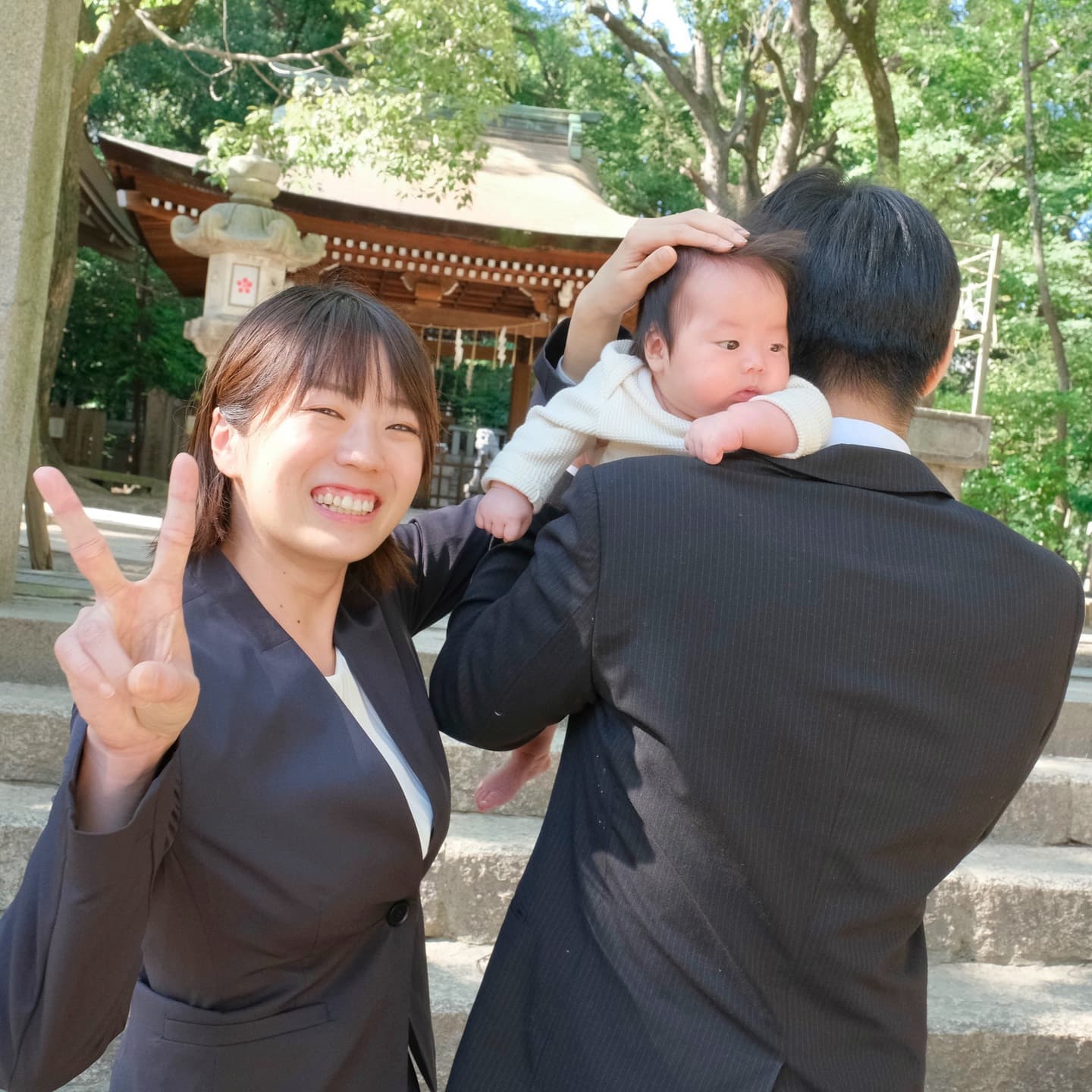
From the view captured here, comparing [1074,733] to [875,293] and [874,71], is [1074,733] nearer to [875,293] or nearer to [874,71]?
[875,293]

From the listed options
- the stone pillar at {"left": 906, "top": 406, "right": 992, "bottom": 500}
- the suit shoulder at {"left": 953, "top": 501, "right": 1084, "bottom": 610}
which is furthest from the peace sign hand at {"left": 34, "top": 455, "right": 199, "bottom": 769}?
the stone pillar at {"left": 906, "top": 406, "right": 992, "bottom": 500}

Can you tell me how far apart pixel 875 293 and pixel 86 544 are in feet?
2.79

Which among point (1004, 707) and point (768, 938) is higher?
point (1004, 707)

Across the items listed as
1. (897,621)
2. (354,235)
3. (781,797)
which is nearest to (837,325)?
(897,621)

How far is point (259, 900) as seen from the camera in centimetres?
117

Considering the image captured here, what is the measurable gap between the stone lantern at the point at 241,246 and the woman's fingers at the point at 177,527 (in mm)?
5363

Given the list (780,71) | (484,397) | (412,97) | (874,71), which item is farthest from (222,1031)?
(484,397)

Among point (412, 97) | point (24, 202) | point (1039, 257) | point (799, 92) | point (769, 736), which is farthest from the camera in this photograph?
point (1039, 257)

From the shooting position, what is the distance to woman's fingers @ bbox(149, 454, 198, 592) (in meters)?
0.98

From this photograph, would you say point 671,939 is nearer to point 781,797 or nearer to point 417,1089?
point 781,797

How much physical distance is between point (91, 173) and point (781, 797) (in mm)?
12995

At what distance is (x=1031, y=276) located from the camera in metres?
13.2

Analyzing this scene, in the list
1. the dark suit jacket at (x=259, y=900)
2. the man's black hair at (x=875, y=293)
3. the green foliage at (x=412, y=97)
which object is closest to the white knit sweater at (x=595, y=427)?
the man's black hair at (x=875, y=293)

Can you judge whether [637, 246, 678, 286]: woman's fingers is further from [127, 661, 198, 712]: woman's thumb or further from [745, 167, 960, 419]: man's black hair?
[127, 661, 198, 712]: woman's thumb
